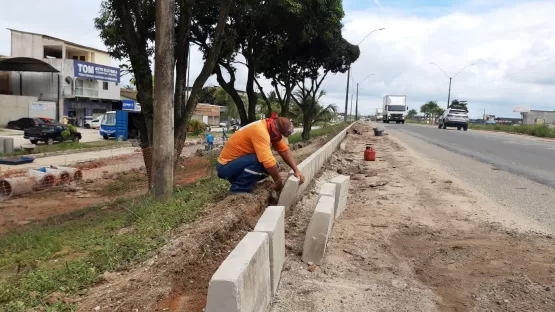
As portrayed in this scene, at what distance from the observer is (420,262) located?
4.49m

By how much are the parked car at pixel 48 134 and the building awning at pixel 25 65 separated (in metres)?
14.2

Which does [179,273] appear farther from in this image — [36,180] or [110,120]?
[110,120]

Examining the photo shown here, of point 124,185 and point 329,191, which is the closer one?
point 329,191

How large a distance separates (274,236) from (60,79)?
137ft

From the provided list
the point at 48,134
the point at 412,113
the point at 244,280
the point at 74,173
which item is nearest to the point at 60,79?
the point at 48,134

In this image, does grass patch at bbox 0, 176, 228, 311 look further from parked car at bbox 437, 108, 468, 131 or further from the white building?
the white building

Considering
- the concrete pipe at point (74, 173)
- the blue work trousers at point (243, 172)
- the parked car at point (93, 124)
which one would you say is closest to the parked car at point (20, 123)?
the parked car at point (93, 124)

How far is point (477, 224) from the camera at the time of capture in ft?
19.5

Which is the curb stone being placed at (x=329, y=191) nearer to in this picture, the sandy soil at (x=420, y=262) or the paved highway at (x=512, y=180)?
the sandy soil at (x=420, y=262)

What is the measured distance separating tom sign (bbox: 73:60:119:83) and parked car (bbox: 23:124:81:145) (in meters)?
19.2

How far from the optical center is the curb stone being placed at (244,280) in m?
2.42

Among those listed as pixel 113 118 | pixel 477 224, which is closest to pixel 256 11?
pixel 477 224

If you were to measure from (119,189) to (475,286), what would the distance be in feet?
32.0

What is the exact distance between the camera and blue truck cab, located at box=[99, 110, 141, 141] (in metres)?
27.6
